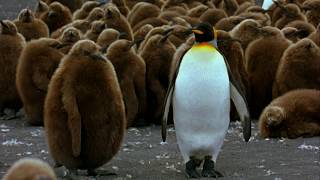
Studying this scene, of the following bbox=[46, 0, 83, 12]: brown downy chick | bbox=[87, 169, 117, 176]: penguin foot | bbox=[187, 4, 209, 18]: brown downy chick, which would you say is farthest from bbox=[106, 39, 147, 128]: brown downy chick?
bbox=[46, 0, 83, 12]: brown downy chick

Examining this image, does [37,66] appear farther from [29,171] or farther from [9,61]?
[29,171]

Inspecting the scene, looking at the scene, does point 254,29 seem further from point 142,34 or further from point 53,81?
point 53,81

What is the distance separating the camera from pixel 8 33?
858 centimetres

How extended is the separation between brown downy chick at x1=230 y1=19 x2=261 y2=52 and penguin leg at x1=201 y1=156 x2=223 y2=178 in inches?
→ 120

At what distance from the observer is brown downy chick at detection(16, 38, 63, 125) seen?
25.4ft

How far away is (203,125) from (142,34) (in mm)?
3895

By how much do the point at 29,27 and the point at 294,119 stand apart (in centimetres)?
403

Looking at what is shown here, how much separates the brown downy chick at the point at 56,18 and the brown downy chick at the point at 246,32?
3.41 meters

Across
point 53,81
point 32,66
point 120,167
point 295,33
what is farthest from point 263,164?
point 295,33

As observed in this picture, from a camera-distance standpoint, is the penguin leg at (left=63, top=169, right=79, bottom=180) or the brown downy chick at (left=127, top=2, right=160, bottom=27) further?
the brown downy chick at (left=127, top=2, right=160, bottom=27)

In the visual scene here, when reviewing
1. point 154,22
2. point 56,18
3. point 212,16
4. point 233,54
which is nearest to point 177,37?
point 154,22

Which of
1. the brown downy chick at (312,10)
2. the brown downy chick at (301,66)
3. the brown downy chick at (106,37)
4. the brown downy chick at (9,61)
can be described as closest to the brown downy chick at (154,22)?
the brown downy chick at (106,37)

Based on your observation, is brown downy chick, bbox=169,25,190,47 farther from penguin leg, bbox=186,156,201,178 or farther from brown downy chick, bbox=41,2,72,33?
penguin leg, bbox=186,156,201,178

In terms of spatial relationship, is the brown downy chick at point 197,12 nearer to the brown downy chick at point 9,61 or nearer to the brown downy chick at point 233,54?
the brown downy chick at point 9,61
